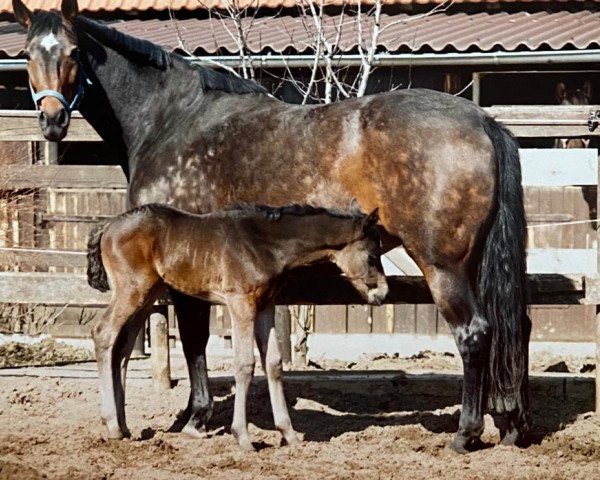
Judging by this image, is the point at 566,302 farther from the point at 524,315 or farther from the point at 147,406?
the point at 147,406

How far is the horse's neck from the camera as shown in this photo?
8.07 meters

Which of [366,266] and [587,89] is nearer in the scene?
[366,266]

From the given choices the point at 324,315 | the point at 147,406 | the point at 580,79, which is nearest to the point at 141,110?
the point at 147,406

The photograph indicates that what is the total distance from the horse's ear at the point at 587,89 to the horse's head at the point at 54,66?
6894mm

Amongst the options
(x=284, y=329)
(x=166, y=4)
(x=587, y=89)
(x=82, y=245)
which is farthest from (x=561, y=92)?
(x=82, y=245)

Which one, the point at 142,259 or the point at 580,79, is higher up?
the point at 580,79

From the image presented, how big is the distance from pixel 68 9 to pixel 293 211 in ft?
6.94

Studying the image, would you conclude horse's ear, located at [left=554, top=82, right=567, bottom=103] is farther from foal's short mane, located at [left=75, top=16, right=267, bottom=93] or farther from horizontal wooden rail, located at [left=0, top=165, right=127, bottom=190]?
foal's short mane, located at [left=75, top=16, right=267, bottom=93]

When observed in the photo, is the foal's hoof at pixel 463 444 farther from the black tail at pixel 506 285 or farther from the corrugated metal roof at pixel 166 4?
the corrugated metal roof at pixel 166 4

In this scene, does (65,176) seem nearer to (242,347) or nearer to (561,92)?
(242,347)

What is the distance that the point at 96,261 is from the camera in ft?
24.4

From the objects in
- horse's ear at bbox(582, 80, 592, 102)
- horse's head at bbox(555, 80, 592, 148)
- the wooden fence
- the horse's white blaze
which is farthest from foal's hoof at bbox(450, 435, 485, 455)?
horse's ear at bbox(582, 80, 592, 102)

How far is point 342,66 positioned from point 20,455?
269 inches

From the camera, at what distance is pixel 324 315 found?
11.5m
